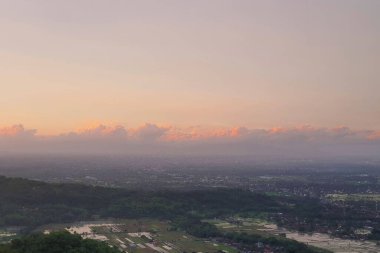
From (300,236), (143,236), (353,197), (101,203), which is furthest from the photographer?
(353,197)

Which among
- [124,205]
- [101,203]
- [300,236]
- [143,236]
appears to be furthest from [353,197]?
[143,236]

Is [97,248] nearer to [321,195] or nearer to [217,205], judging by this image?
[217,205]

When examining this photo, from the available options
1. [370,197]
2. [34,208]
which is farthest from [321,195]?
[34,208]

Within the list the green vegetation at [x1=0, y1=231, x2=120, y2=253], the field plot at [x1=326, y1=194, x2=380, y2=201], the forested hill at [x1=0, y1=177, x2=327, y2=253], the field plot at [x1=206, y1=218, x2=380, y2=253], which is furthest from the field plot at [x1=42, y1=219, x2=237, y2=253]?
the field plot at [x1=326, y1=194, x2=380, y2=201]

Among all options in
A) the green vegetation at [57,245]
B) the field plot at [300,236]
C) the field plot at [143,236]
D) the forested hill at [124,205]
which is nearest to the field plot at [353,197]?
the forested hill at [124,205]

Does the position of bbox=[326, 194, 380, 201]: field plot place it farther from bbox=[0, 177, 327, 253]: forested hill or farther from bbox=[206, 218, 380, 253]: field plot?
bbox=[206, 218, 380, 253]: field plot

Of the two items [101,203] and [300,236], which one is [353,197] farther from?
[101,203]
